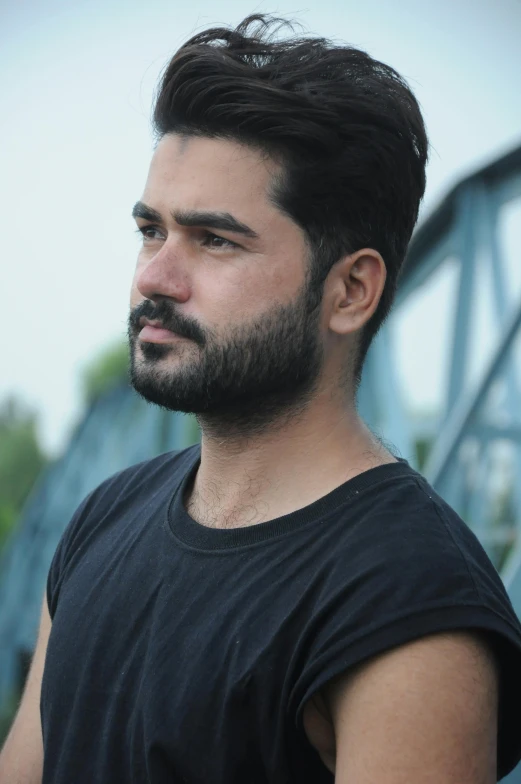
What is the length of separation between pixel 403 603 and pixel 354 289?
2.84 ft

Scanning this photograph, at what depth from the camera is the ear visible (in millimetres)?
2336

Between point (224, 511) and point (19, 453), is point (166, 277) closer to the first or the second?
point (224, 511)

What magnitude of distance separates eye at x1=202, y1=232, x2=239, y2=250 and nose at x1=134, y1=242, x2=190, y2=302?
7 centimetres

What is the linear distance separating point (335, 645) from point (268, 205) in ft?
3.27

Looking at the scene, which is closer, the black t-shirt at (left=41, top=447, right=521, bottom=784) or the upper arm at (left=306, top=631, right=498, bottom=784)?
the upper arm at (left=306, top=631, right=498, bottom=784)

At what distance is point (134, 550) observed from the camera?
2355 mm

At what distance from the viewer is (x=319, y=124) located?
2.25 meters

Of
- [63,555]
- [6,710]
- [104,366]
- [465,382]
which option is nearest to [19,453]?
[104,366]

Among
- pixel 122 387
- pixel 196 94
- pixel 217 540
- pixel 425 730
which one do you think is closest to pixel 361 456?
pixel 217 540

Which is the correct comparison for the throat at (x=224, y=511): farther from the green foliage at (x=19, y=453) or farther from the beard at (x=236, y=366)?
the green foliage at (x=19, y=453)

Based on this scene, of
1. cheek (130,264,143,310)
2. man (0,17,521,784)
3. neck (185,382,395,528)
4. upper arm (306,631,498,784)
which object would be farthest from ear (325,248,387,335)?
upper arm (306,631,498,784)

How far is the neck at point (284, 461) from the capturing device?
2.19 meters

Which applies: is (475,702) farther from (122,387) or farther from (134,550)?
(122,387)

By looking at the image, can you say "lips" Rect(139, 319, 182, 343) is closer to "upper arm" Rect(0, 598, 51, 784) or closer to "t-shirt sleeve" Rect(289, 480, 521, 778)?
"t-shirt sleeve" Rect(289, 480, 521, 778)
